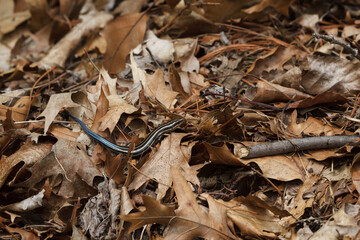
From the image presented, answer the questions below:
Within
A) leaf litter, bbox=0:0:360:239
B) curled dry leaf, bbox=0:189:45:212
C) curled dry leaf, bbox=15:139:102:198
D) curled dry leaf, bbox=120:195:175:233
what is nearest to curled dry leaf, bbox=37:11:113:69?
leaf litter, bbox=0:0:360:239

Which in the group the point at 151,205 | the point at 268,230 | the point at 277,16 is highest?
the point at 277,16

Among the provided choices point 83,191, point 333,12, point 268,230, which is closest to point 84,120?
point 83,191

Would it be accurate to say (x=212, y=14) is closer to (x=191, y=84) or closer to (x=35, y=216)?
(x=191, y=84)

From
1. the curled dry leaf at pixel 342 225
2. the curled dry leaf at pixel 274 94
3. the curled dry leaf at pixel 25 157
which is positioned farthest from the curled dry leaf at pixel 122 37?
the curled dry leaf at pixel 342 225

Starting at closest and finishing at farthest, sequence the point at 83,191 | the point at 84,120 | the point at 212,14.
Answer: the point at 83,191
the point at 84,120
the point at 212,14

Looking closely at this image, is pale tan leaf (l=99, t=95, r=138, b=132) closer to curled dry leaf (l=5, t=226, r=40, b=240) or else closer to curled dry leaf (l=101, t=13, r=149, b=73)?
curled dry leaf (l=101, t=13, r=149, b=73)

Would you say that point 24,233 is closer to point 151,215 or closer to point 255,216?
point 151,215

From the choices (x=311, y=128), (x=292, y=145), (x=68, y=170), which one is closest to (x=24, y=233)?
(x=68, y=170)

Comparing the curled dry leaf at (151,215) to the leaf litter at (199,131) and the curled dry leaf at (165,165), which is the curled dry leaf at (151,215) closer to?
the leaf litter at (199,131)
